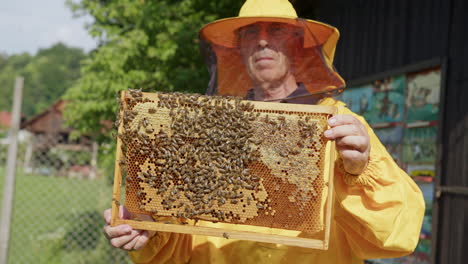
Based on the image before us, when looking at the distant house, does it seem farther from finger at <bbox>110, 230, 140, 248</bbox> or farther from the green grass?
finger at <bbox>110, 230, 140, 248</bbox>

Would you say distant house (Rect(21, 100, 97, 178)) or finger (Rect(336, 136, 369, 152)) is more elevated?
finger (Rect(336, 136, 369, 152))

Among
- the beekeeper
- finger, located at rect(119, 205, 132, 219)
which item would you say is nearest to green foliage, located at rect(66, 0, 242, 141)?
the beekeeper

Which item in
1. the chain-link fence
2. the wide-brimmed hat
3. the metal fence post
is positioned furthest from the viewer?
the chain-link fence

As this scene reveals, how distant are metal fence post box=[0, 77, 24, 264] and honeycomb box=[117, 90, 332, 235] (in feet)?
13.5

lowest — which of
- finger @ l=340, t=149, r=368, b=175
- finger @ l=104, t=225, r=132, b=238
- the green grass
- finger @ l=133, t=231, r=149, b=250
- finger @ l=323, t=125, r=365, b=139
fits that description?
the green grass

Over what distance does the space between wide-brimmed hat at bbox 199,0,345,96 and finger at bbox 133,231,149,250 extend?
1317 mm

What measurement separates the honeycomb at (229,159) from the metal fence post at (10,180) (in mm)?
4128

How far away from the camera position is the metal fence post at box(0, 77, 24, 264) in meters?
5.76

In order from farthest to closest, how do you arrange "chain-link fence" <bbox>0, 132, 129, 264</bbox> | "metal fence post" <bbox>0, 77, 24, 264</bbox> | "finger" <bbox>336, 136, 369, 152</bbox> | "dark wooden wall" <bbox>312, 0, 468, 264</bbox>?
"chain-link fence" <bbox>0, 132, 129, 264</bbox> < "metal fence post" <bbox>0, 77, 24, 264</bbox> < "dark wooden wall" <bbox>312, 0, 468, 264</bbox> < "finger" <bbox>336, 136, 369, 152</bbox>

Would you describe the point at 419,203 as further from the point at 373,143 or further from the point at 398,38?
the point at 398,38

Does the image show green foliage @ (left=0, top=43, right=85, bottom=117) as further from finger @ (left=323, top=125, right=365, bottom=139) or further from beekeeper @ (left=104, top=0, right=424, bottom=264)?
finger @ (left=323, top=125, right=365, bottom=139)

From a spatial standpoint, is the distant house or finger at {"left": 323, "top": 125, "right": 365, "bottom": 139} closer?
finger at {"left": 323, "top": 125, "right": 365, "bottom": 139}

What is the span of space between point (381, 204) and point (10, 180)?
17.0ft

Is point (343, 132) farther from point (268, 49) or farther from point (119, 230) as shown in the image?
point (119, 230)
